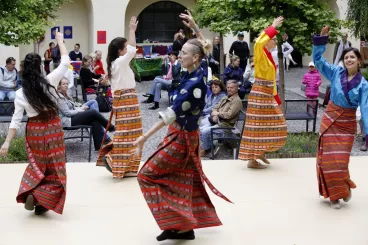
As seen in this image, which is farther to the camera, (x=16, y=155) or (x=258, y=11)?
(x=258, y=11)

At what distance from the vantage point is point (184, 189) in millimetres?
6055

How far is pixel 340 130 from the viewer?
288 inches

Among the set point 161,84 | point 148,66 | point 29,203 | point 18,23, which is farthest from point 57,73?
point 148,66

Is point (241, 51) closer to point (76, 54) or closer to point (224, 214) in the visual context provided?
point (76, 54)

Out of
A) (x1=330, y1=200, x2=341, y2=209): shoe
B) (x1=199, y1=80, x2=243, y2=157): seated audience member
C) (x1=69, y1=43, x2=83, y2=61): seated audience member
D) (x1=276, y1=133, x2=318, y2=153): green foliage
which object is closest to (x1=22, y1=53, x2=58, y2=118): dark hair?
(x1=330, y1=200, x2=341, y2=209): shoe

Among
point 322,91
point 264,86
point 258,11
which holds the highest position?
point 258,11

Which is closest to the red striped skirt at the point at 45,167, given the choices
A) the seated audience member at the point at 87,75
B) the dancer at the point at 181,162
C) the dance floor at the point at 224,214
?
the dance floor at the point at 224,214

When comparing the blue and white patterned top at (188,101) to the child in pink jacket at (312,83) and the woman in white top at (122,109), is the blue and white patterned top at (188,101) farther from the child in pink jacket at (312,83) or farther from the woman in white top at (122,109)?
the child in pink jacket at (312,83)

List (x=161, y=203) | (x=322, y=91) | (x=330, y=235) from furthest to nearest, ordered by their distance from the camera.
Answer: (x=322, y=91) < (x=330, y=235) < (x=161, y=203)

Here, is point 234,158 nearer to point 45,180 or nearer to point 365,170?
point 365,170

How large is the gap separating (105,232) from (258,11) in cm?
620

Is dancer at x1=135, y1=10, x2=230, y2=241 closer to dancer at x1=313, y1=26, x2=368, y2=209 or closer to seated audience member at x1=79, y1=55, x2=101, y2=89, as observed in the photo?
dancer at x1=313, y1=26, x2=368, y2=209

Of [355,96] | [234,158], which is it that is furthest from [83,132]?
[355,96]

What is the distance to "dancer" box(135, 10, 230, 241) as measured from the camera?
5.93 m
